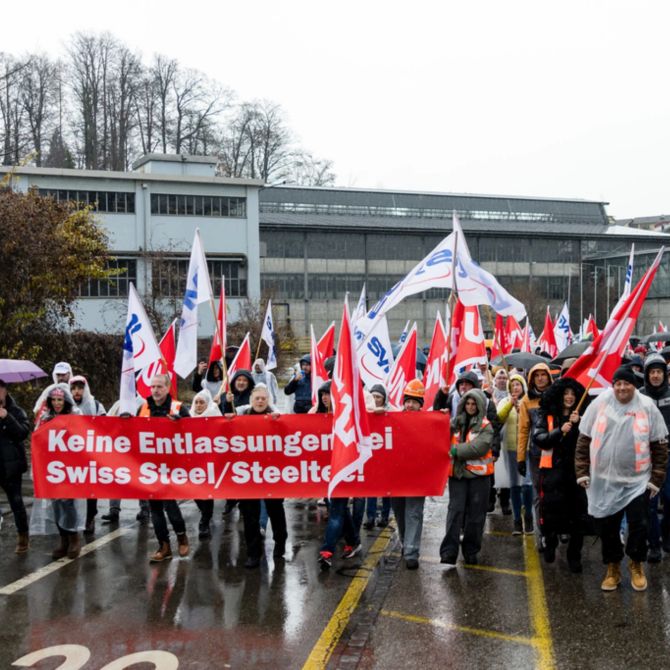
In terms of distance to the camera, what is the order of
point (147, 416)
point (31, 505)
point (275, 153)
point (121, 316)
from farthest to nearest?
point (275, 153)
point (121, 316)
point (31, 505)
point (147, 416)

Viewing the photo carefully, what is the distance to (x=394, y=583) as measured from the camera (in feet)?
23.9

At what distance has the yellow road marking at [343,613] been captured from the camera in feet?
18.6

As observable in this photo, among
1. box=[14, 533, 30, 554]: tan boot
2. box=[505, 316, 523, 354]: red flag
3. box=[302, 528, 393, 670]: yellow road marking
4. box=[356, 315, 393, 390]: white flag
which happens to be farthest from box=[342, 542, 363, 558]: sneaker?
box=[505, 316, 523, 354]: red flag

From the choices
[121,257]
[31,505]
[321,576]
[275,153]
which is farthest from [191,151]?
[321,576]

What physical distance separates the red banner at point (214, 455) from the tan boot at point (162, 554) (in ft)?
1.51

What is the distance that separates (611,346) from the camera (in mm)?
7582

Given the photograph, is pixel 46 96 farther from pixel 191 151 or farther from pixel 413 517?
pixel 413 517

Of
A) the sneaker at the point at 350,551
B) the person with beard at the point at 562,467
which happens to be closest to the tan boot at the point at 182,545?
the sneaker at the point at 350,551

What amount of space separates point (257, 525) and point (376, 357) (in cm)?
565

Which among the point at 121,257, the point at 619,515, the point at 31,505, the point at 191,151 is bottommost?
the point at 31,505

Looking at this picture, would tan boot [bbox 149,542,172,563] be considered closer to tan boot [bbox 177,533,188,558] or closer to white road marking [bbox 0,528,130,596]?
tan boot [bbox 177,533,188,558]

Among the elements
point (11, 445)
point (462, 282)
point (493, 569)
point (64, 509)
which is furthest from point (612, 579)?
point (11, 445)

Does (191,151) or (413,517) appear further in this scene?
(191,151)

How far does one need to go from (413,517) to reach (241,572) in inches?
64.5
